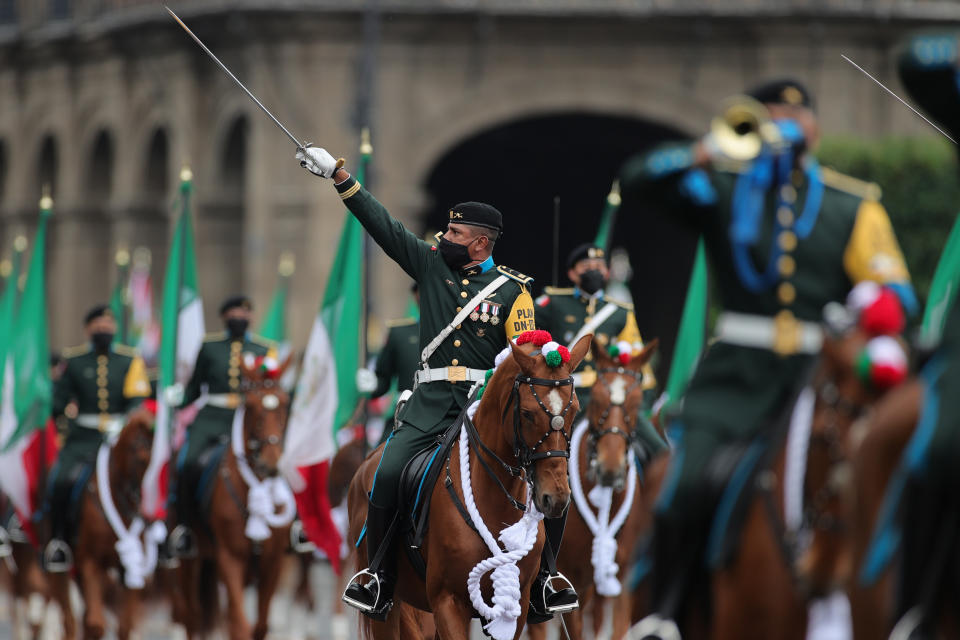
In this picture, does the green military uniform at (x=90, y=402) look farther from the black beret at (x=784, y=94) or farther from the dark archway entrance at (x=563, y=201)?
the dark archway entrance at (x=563, y=201)

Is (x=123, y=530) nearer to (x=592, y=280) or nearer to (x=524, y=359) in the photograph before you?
(x=592, y=280)

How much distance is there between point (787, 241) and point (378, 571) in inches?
148

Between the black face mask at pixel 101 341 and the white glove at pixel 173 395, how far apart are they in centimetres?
67

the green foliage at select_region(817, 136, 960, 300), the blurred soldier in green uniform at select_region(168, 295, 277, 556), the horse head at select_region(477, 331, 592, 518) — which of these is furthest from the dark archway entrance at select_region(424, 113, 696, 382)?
the horse head at select_region(477, 331, 592, 518)

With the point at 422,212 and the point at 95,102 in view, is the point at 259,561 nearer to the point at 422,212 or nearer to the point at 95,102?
the point at 422,212

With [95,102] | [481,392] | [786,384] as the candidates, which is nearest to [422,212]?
[95,102]

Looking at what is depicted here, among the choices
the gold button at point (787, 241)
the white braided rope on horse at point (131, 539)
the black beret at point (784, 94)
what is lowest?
the white braided rope on horse at point (131, 539)

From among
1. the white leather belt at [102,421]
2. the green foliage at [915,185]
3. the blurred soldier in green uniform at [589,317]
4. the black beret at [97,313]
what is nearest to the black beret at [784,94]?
the blurred soldier in green uniform at [589,317]

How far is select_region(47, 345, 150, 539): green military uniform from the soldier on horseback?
5710 mm

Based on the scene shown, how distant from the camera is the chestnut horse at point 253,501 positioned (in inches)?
534

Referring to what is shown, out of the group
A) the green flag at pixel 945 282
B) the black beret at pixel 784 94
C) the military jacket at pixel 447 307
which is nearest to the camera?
the black beret at pixel 784 94

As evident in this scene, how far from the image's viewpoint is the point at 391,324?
13938mm

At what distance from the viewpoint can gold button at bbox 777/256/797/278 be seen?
21.4ft

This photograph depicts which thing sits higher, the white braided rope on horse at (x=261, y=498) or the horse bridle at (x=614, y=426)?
the horse bridle at (x=614, y=426)
